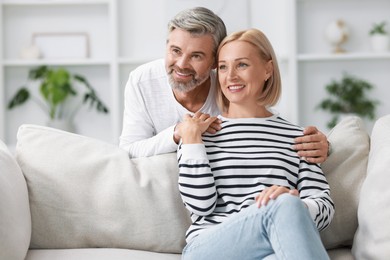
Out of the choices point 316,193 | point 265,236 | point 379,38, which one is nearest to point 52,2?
point 379,38

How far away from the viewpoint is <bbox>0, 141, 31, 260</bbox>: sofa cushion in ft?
6.07

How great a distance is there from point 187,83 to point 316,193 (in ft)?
2.27

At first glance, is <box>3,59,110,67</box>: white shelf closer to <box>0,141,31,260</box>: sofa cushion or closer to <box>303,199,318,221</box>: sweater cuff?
<box>0,141,31,260</box>: sofa cushion

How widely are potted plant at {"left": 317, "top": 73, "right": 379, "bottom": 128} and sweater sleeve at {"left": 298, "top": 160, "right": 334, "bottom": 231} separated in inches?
120

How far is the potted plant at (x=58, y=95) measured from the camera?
5.01m

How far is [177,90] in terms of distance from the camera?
100 inches

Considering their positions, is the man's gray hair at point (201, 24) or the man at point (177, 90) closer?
the man at point (177, 90)

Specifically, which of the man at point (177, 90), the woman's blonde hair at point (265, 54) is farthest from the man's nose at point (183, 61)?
the woman's blonde hair at point (265, 54)

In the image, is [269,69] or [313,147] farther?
[269,69]

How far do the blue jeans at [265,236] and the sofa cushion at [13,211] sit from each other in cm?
46

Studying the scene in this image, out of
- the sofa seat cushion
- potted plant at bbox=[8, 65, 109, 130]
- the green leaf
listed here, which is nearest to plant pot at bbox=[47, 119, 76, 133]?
potted plant at bbox=[8, 65, 109, 130]

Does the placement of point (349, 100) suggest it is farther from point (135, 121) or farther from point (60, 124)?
point (135, 121)

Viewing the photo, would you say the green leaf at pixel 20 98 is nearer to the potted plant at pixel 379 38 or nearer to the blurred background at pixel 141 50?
the blurred background at pixel 141 50

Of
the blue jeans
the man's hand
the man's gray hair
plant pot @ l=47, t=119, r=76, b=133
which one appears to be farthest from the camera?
plant pot @ l=47, t=119, r=76, b=133
